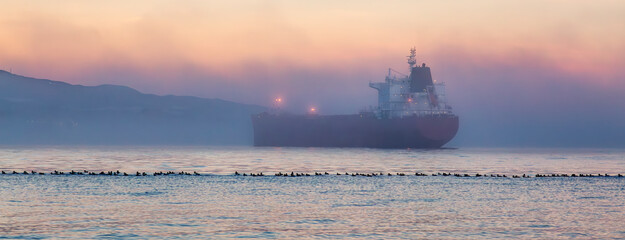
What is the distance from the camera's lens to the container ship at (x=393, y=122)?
171875 millimetres

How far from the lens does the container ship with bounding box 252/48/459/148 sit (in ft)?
564

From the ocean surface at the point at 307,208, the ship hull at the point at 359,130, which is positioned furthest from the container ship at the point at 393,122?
the ocean surface at the point at 307,208

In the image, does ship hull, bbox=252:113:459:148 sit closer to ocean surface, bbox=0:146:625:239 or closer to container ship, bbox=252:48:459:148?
container ship, bbox=252:48:459:148

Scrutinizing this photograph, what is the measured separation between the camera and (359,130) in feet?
595

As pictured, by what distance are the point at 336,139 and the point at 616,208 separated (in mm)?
148306

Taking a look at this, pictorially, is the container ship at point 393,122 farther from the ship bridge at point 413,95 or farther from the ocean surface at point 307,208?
the ocean surface at point 307,208

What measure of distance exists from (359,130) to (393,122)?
10.6m

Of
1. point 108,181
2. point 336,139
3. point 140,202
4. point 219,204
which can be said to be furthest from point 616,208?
point 336,139

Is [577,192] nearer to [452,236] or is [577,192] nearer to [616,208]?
[616,208]

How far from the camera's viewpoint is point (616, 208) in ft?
130

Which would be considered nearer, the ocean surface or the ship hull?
the ocean surface

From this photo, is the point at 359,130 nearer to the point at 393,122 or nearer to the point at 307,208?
the point at 393,122

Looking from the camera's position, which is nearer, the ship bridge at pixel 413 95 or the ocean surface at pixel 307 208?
the ocean surface at pixel 307 208

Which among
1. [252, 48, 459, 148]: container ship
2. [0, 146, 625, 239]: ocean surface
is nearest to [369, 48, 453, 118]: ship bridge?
[252, 48, 459, 148]: container ship
